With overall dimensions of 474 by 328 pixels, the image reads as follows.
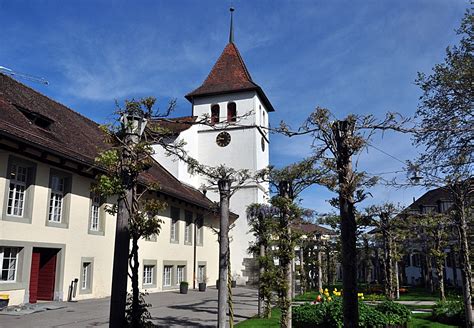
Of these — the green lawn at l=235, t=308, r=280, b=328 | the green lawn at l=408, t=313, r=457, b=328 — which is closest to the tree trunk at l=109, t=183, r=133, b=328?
the green lawn at l=235, t=308, r=280, b=328

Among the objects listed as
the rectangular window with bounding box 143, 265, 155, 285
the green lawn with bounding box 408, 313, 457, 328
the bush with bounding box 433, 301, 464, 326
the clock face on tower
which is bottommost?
the green lawn with bounding box 408, 313, 457, 328

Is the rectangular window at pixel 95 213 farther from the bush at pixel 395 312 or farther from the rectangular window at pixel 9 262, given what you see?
A: the bush at pixel 395 312

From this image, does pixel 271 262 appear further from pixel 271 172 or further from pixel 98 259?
pixel 98 259

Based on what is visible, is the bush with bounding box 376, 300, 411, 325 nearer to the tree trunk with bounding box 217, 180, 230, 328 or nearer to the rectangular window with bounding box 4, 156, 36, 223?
the tree trunk with bounding box 217, 180, 230, 328

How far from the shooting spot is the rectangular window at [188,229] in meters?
28.1

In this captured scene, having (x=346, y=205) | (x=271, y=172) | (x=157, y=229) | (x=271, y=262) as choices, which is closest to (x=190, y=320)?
(x=271, y=262)

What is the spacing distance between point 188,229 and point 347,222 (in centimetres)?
2379

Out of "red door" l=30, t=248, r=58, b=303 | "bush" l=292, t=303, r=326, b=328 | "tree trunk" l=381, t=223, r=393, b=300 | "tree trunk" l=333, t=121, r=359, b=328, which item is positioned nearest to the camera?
"tree trunk" l=333, t=121, r=359, b=328

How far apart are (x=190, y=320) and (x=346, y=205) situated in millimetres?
9144

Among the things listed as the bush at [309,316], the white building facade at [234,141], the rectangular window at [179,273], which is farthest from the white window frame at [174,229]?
the bush at [309,316]

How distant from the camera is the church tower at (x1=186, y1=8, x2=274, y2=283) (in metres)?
35.5

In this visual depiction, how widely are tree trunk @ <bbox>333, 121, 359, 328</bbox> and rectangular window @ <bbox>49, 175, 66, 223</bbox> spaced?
13.4m

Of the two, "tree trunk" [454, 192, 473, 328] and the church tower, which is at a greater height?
the church tower

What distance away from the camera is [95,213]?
18.9 metres
